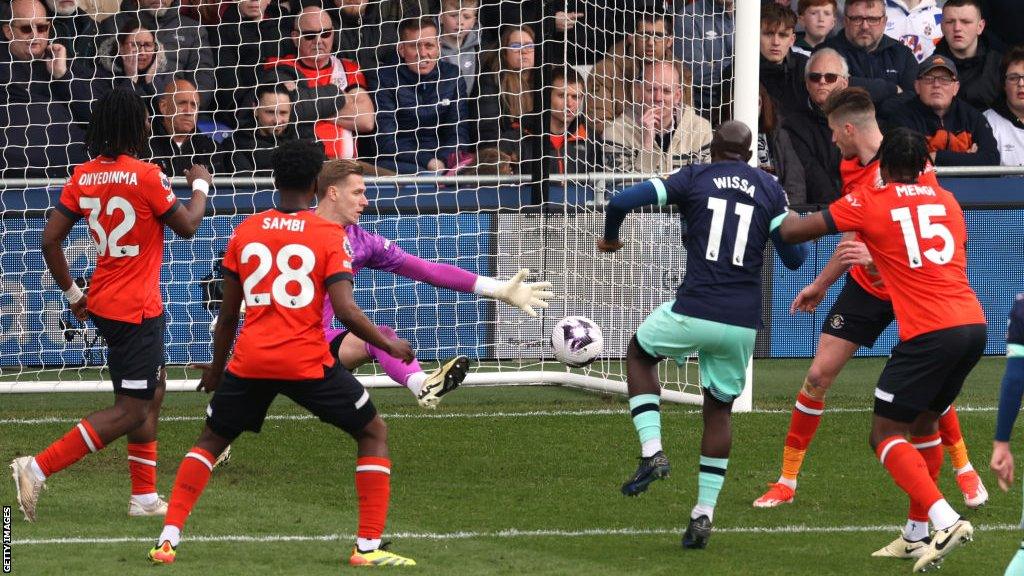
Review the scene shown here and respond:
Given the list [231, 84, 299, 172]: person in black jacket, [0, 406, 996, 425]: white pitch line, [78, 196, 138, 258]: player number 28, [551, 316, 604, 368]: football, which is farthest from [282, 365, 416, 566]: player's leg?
[231, 84, 299, 172]: person in black jacket

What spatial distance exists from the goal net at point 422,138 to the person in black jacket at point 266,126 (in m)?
0.02

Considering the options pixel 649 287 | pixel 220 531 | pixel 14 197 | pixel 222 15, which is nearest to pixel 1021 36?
pixel 649 287

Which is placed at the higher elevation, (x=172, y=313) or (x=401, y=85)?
(x=401, y=85)

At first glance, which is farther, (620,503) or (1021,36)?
(1021,36)

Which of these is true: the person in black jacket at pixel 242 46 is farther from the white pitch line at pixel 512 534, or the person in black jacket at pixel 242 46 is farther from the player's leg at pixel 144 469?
the white pitch line at pixel 512 534

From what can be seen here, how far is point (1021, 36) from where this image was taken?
14.5m

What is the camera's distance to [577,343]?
33.6 ft

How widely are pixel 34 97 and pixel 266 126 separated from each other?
6.24 ft

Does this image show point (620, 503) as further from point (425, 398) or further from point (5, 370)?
point (5, 370)

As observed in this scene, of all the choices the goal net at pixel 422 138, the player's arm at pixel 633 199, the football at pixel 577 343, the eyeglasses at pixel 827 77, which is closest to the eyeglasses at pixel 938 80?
the eyeglasses at pixel 827 77

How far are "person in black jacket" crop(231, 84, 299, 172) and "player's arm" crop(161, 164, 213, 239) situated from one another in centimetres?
480

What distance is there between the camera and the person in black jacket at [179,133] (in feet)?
39.6

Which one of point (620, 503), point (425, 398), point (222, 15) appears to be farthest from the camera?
point (222, 15)

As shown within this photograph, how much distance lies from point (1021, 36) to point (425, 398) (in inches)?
379
